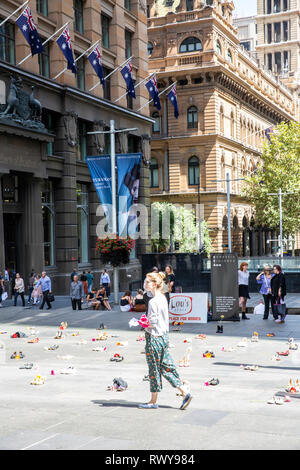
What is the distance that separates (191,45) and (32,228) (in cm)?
4176

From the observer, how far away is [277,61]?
4929 inches

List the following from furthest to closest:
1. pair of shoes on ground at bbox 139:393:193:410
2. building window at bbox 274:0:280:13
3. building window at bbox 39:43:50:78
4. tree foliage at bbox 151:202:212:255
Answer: building window at bbox 274:0:280:13 → tree foliage at bbox 151:202:212:255 → building window at bbox 39:43:50:78 → pair of shoes on ground at bbox 139:393:193:410

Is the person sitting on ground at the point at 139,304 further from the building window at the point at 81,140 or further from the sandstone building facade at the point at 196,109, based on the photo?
the sandstone building facade at the point at 196,109

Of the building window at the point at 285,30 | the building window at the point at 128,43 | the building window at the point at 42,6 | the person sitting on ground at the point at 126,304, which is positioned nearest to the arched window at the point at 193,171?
the building window at the point at 128,43

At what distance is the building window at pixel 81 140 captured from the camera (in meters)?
39.2

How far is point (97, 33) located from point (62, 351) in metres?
28.6

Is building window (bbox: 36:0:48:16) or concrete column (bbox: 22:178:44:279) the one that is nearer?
concrete column (bbox: 22:178:44:279)

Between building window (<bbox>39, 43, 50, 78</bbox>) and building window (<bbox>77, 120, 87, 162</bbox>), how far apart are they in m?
3.94

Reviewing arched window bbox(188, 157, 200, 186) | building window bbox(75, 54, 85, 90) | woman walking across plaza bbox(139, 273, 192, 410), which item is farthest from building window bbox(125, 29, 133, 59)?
woman walking across plaza bbox(139, 273, 192, 410)

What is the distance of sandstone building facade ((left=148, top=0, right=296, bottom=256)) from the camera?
68312 millimetres

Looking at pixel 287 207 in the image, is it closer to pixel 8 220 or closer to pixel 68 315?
pixel 8 220

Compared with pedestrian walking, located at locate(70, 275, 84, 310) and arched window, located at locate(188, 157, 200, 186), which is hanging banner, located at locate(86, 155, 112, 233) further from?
arched window, located at locate(188, 157, 200, 186)

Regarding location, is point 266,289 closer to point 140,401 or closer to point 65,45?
point 140,401

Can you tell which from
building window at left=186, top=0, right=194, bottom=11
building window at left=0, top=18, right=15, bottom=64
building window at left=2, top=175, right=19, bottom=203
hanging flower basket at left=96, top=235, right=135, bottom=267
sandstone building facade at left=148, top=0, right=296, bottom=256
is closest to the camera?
hanging flower basket at left=96, top=235, right=135, bottom=267
